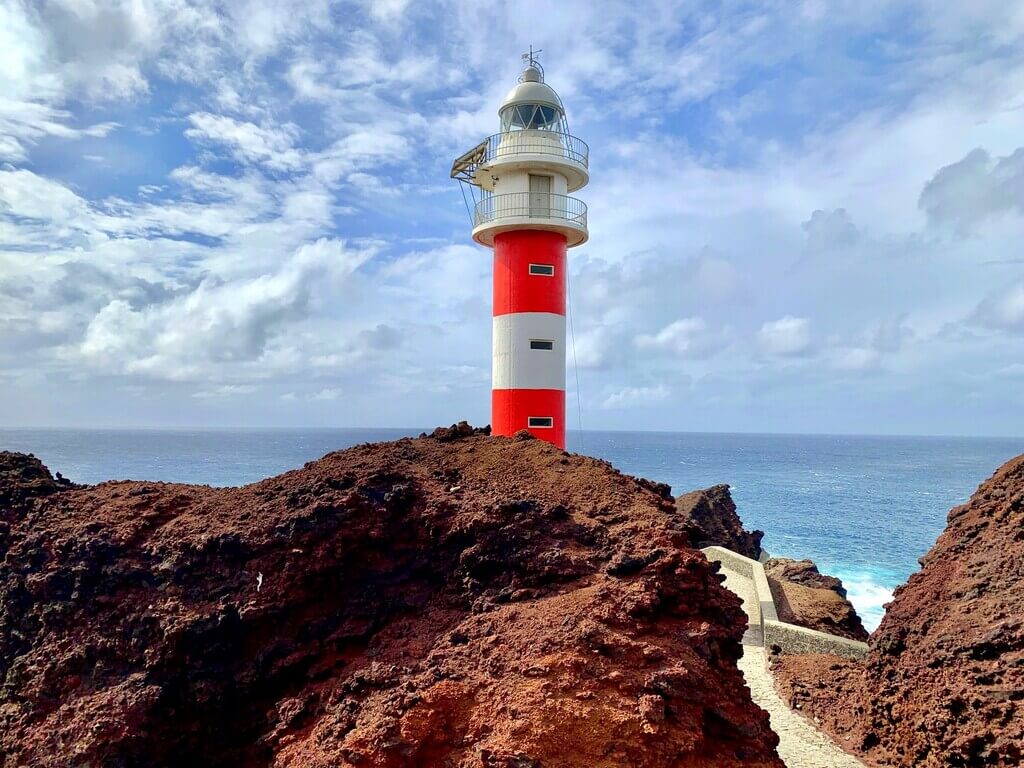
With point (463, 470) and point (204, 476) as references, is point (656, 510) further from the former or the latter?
point (204, 476)

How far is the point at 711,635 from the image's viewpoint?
5012 mm

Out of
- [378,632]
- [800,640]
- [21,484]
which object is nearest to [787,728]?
[800,640]

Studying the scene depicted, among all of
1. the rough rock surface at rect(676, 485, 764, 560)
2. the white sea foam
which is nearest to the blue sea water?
the white sea foam

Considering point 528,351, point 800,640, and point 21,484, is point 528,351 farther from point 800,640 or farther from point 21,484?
point 21,484

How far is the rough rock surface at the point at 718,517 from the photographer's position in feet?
67.9

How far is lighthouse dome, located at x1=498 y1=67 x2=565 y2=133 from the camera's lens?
1589 centimetres

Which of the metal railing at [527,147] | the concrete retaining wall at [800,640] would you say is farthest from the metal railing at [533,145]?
the concrete retaining wall at [800,640]

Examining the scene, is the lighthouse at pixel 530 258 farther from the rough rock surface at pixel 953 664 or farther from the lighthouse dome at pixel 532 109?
the rough rock surface at pixel 953 664

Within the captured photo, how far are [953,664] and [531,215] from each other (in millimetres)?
10973

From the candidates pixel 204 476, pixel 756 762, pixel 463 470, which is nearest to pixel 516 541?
pixel 463 470

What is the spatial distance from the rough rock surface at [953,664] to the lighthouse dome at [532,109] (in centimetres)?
1134

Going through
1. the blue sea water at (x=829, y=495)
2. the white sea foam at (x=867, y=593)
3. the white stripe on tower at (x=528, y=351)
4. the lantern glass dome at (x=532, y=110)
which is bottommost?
the white sea foam at (x=867, y=593)

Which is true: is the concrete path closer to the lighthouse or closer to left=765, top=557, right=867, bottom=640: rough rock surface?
left=765, top=557, right=867, bottom=640: rough rock surface

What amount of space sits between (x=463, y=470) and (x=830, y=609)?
12.1m
